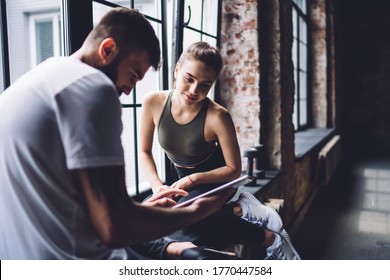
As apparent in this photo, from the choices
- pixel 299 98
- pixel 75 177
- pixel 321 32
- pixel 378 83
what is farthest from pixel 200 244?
pixel 378 83

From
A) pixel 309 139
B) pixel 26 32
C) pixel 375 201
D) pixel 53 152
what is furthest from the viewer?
pixel 309 139

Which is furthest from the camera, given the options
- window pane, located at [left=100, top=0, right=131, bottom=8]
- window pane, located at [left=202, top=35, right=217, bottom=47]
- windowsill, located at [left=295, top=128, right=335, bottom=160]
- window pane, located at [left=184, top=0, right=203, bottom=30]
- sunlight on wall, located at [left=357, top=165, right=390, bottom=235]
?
windowsill, located at [left=295, top=128, right=335, bottom=160]

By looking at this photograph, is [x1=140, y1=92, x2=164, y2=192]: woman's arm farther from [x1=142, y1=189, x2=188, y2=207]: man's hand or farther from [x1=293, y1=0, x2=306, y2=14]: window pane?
[x1=293, y1=0, x2=306, y2=14]: window pane

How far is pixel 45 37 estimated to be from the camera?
A: 1.57 m

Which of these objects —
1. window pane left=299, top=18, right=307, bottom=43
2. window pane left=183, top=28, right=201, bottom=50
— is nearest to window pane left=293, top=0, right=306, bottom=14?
window pane left=299, top=18, right=307, bottom=43

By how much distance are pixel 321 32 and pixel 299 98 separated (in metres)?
1.41

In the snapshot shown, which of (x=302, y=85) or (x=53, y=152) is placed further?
(x=302, y=85)

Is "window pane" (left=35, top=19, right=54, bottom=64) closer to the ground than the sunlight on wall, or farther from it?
farther from it

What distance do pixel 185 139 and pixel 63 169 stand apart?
863 mm

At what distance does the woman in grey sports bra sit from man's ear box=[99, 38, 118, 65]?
2.15ft

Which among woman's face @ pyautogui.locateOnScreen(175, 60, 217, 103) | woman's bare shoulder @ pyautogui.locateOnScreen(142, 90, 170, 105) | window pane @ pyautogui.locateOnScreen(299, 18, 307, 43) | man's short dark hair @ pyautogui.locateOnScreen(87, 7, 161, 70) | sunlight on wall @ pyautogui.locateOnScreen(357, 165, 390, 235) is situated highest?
window pane @ pyautogui.locateOnScreen(299, 18, 307, 43)

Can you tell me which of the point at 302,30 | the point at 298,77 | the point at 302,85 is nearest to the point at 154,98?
the point at 298,77

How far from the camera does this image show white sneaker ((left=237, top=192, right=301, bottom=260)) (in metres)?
1.74

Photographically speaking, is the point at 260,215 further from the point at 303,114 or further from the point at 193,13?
the point at 303,114
